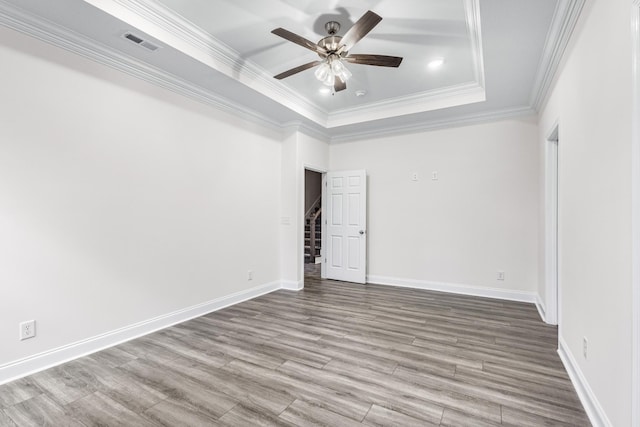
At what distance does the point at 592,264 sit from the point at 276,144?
415cm

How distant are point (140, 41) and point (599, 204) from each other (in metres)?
3.60

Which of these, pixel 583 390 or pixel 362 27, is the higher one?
pixel 362 27

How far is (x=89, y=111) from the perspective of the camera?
8.78 feet

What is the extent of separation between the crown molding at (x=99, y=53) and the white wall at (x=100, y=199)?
67 millimetres

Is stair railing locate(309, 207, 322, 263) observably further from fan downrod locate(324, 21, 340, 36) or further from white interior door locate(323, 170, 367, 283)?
fan downrod locate(324, 21, 340, 36)

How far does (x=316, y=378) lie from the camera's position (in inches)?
89.9

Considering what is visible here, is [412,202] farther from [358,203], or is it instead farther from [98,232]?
[98,232]

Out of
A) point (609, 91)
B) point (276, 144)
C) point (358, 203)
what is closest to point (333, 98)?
point (276, 144)

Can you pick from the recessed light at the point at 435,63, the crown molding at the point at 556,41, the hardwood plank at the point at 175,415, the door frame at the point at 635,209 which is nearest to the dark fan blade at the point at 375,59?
the recessed light at the point at 435,63

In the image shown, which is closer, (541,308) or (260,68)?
(260,68)

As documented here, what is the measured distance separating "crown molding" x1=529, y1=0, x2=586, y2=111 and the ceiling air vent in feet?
10.7

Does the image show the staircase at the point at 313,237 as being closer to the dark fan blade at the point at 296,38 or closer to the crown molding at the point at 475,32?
the crown molding at the point at 475,32

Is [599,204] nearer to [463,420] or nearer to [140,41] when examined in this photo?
[463,420]

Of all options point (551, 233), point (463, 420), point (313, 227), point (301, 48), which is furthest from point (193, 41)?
point (313, 227)
